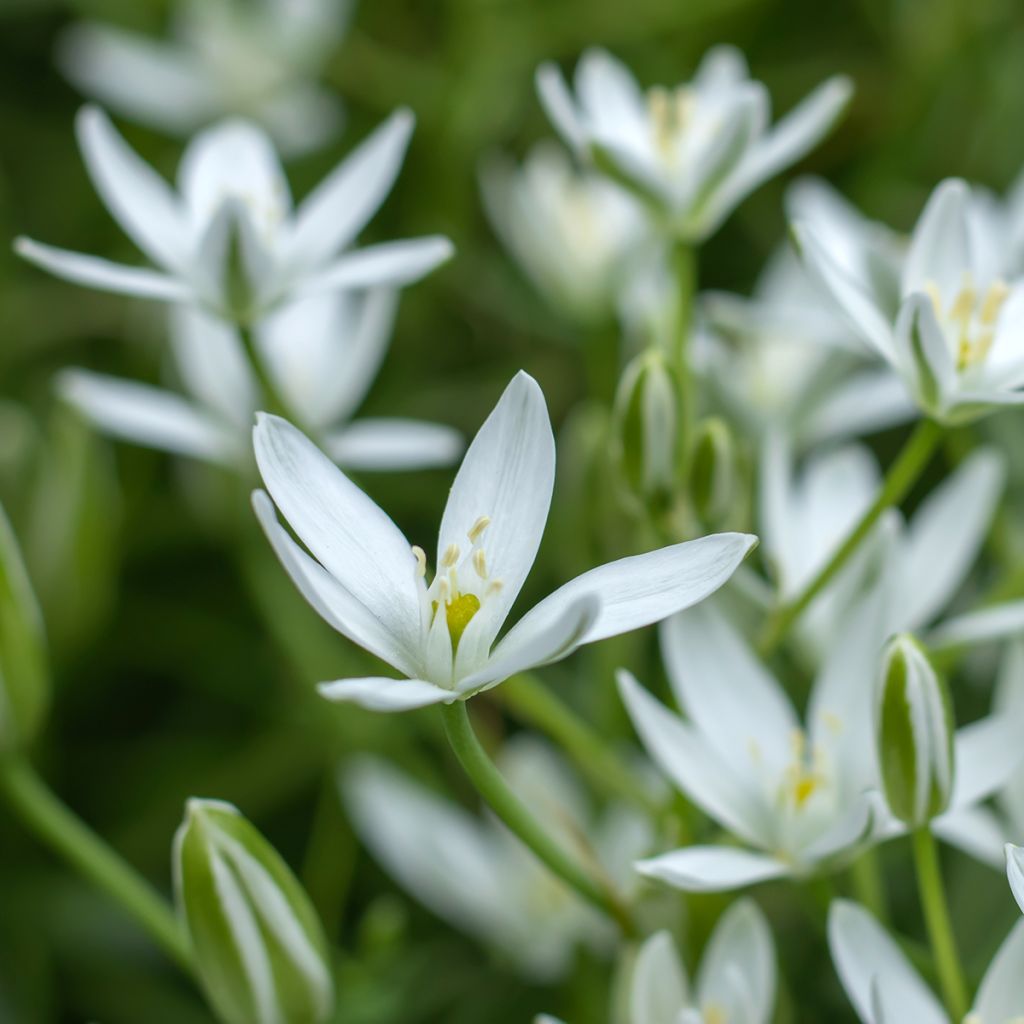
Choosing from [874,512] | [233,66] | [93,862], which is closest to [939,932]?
[874,512]

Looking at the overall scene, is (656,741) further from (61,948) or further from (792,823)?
(61,948)

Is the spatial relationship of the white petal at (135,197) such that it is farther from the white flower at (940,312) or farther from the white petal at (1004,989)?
the white petal at (1004,989)

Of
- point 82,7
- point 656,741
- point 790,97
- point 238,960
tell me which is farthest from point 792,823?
point 82,7

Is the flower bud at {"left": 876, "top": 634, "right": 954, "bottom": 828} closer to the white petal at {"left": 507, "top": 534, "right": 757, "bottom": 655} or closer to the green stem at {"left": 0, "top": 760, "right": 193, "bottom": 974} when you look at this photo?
the white petal at {"left": 507, "top": 534, "right": 757, "bottom": 655}

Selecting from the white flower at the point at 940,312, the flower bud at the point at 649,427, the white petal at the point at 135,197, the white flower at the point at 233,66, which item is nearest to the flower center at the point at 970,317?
the white flower at the point at 940,312

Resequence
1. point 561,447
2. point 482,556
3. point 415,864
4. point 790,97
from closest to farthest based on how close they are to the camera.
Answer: point 482,556 → point 415,864 → point 561,447 → point 790,97

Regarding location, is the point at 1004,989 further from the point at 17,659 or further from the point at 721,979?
the point at 17,659
